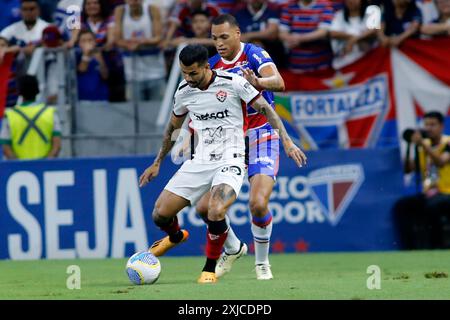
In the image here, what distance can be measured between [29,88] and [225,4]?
10.6ft

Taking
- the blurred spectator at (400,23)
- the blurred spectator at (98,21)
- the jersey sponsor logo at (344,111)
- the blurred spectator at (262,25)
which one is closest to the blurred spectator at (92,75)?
the blurred spectator at (98,21)

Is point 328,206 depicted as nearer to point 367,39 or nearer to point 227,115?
point 367,39

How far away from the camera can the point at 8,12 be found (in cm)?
1803

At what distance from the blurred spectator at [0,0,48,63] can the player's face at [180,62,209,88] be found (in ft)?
21.4

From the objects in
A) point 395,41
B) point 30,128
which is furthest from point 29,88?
point 395,41

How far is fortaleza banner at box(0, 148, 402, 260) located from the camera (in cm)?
1678

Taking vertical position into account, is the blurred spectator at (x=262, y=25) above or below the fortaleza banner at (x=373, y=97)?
above

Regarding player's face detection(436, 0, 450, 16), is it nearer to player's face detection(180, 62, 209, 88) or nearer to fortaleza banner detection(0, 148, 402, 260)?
fortaleza banner detection(0, 148, 402, 260)

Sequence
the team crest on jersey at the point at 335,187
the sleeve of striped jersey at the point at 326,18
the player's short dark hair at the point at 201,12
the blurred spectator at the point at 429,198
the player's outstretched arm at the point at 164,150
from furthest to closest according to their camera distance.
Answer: the player's short dark hair at the point at 201,12 < the sleeve of striped jersey at the point at 326,18 < the team crest on jersey at the point at 335,187 < the blurred spectator at the point at 429,198 < the player's outstretched arm at the point at 164,150

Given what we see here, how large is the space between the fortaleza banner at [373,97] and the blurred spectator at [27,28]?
3736 mm

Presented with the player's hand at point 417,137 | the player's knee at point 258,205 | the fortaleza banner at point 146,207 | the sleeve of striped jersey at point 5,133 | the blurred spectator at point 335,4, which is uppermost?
the blurred spectator at point 335,4

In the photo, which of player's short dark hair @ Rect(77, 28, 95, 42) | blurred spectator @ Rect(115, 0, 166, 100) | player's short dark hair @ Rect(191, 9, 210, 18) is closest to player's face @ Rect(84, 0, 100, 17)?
player's short dark hair @ Rect(77, 28, 95, 42)

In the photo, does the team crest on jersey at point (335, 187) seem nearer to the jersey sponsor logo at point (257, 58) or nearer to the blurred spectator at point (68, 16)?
the blurred spectator at point (68, 16)

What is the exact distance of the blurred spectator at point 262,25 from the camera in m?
17.1
